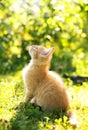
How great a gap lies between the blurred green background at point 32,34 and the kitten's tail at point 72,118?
354 cm

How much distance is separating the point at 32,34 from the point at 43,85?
409 cm

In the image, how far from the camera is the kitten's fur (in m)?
4.86

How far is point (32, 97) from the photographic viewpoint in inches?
202

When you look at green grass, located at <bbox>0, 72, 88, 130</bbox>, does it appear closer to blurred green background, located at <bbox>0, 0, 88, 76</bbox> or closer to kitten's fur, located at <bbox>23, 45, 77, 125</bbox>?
kitten's fur, located at <bbox>23, 45, 77, 125</bbox>

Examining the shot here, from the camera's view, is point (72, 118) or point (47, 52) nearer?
point (72, 118)

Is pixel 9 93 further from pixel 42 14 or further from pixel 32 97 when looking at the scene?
pixel 42 14

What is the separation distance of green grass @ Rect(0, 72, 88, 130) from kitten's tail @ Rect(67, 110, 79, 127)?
5 cm

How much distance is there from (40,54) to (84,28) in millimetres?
5412

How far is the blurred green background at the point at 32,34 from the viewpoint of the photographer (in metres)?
8.47

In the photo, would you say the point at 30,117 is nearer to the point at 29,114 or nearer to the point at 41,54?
the point at 29,114

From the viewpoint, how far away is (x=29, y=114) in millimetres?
4766

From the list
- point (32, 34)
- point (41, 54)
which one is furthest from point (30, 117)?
point (32, 34)

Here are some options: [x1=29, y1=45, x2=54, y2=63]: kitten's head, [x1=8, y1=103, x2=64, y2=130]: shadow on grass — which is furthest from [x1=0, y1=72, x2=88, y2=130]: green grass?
[x1=29, y1=45, x2=54, y2=63]: kitten's head

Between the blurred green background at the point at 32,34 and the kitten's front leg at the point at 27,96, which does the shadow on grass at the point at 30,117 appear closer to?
the kitten's front leg at the point at 27,96
